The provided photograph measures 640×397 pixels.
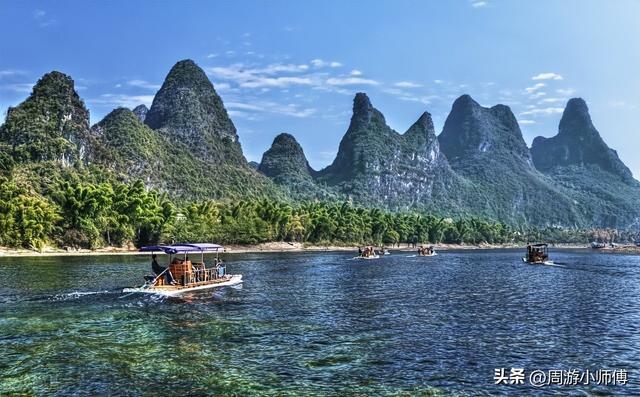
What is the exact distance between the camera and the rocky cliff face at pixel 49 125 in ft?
489

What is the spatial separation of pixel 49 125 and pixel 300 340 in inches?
6345

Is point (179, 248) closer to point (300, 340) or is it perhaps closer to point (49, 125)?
point (300, 340)

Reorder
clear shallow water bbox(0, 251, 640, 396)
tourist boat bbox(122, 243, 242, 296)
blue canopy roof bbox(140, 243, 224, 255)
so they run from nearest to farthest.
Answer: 1. clear shallow water bbox(0, 251, 640, 396)
2. tourist boat bbox(122, 243, 242, 296)
3. blue canopy roof bbox(140, 243, 224, 255)

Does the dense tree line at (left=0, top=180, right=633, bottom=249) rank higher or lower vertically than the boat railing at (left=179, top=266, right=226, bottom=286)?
higher

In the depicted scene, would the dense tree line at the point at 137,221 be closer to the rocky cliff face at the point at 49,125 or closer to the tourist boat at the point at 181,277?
the rocky cliff face at the point at 49,125

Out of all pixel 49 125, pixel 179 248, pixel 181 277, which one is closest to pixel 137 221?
pixel 49 125

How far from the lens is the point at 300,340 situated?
2605 centimetres

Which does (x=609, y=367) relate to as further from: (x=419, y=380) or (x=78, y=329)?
(x=78, y=329)

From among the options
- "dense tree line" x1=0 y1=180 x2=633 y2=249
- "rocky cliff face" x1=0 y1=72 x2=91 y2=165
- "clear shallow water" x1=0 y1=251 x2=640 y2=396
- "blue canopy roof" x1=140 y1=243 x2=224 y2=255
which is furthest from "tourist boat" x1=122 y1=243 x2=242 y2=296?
"rocky cliff face" x1=0 y1=72 x2=91 y2=165

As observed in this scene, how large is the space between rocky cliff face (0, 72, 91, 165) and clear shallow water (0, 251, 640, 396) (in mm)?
114454

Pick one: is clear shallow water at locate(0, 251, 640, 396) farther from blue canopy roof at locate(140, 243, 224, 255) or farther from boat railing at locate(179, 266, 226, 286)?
blue canopy roof at locate(140, 243, 224, 255)

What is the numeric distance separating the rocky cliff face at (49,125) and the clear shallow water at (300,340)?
114 metres

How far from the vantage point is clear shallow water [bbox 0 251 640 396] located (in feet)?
62.8

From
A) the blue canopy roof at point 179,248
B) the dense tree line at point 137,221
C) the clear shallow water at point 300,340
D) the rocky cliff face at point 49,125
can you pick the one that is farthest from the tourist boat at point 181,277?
the rocky cliff face at point 49,125
